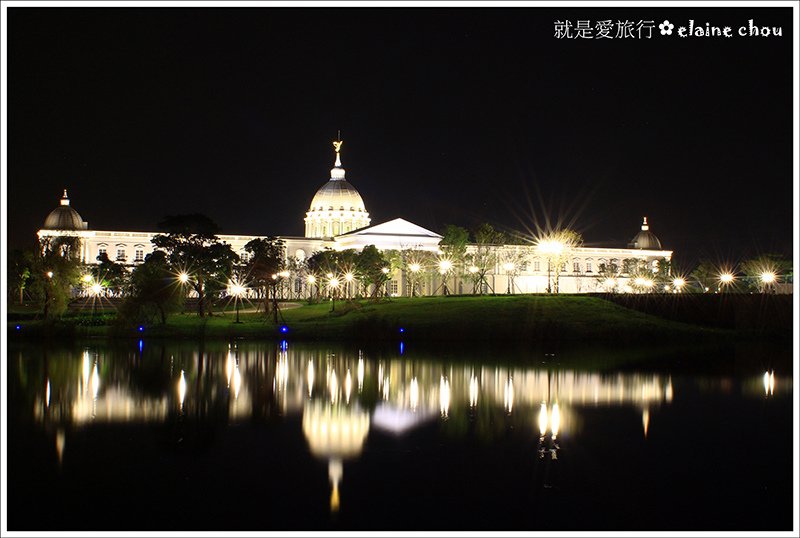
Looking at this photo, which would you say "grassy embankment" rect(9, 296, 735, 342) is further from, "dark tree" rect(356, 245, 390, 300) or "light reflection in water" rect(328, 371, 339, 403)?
"dark tree" rect(356, 245, 390, 300)

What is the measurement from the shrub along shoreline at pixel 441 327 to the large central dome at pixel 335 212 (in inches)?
2525

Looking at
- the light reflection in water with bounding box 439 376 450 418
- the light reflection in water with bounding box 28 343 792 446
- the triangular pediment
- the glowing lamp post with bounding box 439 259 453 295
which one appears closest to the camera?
the light reflection in water with bounding box 28 343 792 446

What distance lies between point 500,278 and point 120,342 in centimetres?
6437

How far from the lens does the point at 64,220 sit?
104688 millimetres

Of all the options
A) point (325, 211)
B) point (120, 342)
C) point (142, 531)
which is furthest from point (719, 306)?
point (325, 211)

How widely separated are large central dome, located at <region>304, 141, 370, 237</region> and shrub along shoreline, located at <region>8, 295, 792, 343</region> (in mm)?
64136

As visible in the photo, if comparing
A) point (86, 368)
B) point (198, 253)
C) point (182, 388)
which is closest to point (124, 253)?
point (198, 253)

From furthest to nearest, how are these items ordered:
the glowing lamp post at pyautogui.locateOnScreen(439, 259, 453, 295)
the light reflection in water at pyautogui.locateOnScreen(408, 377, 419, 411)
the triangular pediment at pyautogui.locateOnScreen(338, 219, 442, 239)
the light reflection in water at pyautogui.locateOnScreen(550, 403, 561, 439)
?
the triangular pediment at pyautogui.locateOnScreen(338, 219, 442, 239)
the glowing lamp post at pyautogui.locateOnScreen(439, 259, 453, 295)
the light reflection in water at pyautogui.locateOnScreen(408, 377, 419, 411)
the light reflection in water at pyautogui.locateOnScreen(550, 403, 561, 439)

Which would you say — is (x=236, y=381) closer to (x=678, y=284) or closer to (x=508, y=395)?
(x=508, y=395)

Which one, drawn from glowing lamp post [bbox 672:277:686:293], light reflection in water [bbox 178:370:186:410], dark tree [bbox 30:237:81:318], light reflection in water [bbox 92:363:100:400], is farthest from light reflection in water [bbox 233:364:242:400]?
glowing lamp post [bbox 672:277:686:293]

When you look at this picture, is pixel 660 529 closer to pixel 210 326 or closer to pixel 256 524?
pixel 256 524

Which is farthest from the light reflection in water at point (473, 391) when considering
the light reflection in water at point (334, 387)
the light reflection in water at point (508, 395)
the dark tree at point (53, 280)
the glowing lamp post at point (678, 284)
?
the glowing lamp post at point (678, 284)

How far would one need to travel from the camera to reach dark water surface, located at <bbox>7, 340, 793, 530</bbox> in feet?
47.8

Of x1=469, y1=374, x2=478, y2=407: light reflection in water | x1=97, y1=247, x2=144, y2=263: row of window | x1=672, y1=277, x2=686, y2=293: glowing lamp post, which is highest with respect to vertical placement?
x1=97, y1=247, x2=144, y2=263: row of window
